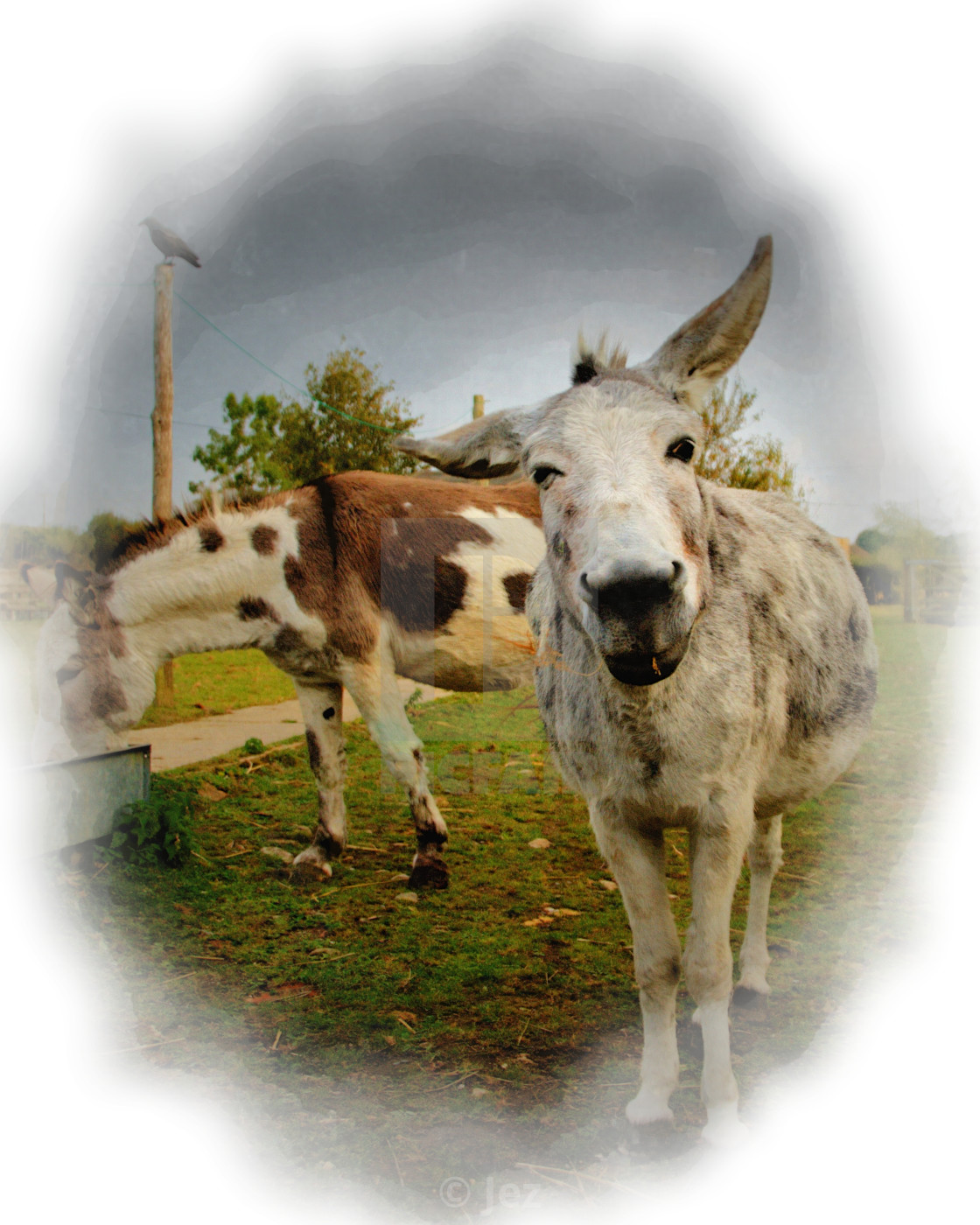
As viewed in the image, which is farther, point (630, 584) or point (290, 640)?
point (290, 640)

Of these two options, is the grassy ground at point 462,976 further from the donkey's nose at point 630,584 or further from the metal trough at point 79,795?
the donkey's nose at point 630,584

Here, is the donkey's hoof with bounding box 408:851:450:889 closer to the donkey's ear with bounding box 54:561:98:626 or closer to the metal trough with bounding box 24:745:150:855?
the metal trough with bounding box 24:745:150:855

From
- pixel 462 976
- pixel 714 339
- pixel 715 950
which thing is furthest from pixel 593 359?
pixel 462 976

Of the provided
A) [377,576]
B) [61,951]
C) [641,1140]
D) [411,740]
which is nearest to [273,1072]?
[61,951]

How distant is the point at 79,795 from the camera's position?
7.80 ft

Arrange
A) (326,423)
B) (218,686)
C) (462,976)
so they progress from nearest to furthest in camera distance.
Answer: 1. (326,423)
2. (462,976)
3. (218,686)

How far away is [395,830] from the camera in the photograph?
3680 mm

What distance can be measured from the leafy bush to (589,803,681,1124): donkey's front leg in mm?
1588

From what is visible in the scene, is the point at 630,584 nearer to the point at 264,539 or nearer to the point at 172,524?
the point at 172,524

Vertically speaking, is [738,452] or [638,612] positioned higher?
[738,452]

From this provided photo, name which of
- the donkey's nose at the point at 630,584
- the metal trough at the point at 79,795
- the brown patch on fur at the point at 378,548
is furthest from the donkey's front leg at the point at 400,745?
the donkey's nose at the point at 630,584

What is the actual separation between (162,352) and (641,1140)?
2812 mm

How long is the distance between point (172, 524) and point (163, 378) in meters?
0.88

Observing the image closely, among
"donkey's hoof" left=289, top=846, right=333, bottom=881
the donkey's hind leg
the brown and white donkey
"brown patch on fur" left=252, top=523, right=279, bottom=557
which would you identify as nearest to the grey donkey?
the donkey's hind leg
